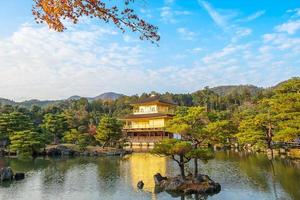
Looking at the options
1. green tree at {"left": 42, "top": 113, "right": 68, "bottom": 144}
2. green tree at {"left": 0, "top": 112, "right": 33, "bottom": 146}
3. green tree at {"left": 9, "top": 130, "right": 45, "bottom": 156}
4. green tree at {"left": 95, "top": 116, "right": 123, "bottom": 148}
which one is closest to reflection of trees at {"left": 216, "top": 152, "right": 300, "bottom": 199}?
green tree at {"left": 95, "top": 116, "right": 123, "bottom": 148}

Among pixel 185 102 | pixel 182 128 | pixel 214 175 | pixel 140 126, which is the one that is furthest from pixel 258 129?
pixel 185 102

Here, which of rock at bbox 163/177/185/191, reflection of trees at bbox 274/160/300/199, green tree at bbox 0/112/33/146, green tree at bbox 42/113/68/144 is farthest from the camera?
green tree at bbox 42/113/68/144

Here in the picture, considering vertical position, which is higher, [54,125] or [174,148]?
[54,125]

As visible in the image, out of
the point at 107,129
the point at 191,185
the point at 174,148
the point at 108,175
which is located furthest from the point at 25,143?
the point at 191,185

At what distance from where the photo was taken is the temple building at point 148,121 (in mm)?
45031

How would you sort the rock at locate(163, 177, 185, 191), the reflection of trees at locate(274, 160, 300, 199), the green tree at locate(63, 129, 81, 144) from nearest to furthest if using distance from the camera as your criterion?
1. the reflection of trees at locate(274, 160, 300, 199)
2. the rock at locate(163, 177, 185, 191)
3. the green tree at locate(63, 129, 81, 144)

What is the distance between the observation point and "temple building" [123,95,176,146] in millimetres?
45031

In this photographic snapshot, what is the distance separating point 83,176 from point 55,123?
66.8 ft

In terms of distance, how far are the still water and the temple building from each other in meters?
19.1

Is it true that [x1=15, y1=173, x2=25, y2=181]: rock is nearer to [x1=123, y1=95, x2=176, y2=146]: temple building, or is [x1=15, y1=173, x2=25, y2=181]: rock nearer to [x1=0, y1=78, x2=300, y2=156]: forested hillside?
[x1=0, y1=78, x2=300, y2=156]: forested hillside

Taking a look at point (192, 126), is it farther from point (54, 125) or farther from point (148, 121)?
point (148, 121)

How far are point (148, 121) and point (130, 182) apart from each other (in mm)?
28327

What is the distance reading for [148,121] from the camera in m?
47.1

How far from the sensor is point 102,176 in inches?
831
